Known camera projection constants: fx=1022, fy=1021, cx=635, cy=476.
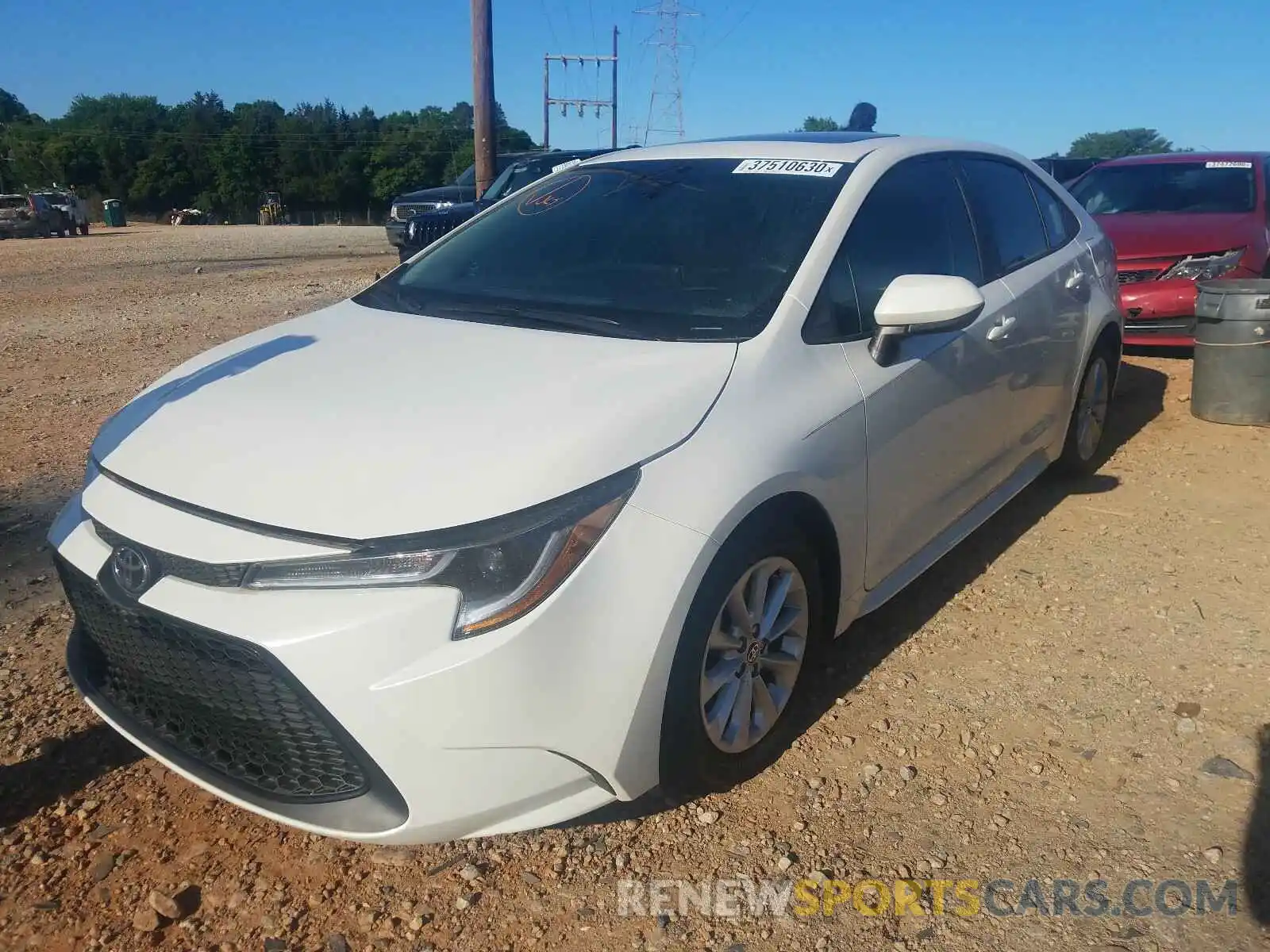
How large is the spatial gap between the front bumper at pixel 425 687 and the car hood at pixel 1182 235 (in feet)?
21.1

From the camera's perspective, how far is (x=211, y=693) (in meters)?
2.16

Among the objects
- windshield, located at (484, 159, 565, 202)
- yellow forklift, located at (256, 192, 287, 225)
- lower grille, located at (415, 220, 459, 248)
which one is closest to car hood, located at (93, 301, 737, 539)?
lower grille, located at (415, 220, 459, 248)

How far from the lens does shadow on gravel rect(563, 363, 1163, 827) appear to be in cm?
288

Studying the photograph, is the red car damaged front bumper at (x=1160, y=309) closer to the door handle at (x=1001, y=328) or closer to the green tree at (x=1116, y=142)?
the door handle at (x=1001, y=328)

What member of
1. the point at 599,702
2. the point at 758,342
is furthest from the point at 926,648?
the point at 599,702

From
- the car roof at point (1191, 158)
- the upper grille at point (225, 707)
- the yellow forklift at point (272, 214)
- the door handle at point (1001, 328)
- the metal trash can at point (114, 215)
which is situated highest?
the car roof at point (1191, 158)

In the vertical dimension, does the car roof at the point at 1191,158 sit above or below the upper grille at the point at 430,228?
above

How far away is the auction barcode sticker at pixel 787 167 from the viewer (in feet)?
10.9

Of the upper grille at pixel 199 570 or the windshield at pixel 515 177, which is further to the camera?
the windshield at pixel 515 177

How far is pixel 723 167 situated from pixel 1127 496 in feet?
9.28

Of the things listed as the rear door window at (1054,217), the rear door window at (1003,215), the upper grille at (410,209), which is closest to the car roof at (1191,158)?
the rear door window at (1054,217)

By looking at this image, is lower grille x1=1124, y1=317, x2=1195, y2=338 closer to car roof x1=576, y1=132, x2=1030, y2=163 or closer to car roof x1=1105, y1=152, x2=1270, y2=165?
car roof x1=1105, y1=152, x2=1270, y2=165

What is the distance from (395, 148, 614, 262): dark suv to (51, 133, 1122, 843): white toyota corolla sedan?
7.59 m

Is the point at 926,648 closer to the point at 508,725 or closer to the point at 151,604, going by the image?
the point at 508,725
